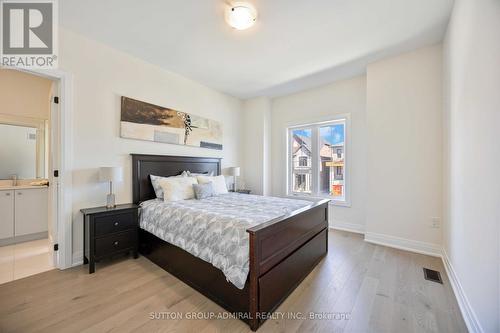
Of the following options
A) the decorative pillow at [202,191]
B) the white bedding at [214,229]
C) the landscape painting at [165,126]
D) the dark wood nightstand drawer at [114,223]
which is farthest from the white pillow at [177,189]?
the landscape painting at [165,126]

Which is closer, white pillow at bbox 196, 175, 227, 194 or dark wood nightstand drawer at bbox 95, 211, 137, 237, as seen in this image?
dark wood nightstand drawer at bbox 95, 211, 137, 237

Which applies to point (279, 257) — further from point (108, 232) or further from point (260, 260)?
point (108, 232)

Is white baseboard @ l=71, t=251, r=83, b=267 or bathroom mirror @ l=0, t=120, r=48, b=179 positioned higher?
bathroom mirror @ l=0, t=120, r=48, b=179

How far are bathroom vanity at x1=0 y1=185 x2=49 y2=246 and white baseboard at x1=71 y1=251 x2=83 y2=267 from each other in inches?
59.8

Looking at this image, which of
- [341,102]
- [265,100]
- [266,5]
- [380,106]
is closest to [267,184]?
[265,100]

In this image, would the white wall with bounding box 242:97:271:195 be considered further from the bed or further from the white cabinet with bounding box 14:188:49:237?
the white cabinet with bounding box 14:188:49:237

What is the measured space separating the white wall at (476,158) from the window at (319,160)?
6.03 ft

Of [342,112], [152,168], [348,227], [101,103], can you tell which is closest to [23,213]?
[152,168]

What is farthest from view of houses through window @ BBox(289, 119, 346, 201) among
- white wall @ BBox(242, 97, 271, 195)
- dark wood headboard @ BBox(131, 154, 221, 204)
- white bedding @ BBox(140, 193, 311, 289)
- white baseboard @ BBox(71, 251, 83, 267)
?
white baseboard @ BBox(71, 251, 83, 267)

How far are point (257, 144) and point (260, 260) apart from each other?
350 centimetres

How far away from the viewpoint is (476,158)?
1.51 metres

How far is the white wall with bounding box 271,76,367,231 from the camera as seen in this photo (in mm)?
3693

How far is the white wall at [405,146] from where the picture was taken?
276 cm

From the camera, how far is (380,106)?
3160 millimetres
